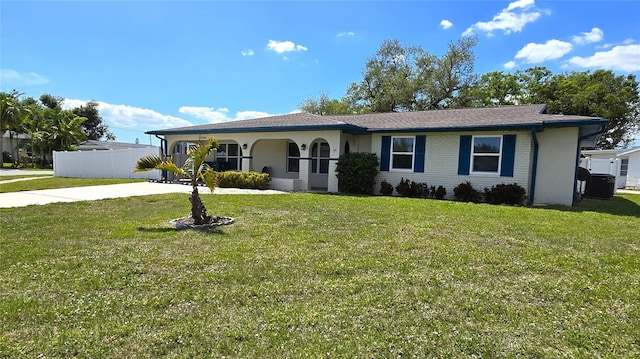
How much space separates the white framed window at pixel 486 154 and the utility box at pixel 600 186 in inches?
239

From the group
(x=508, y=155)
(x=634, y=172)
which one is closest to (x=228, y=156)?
(x=508, y=155)

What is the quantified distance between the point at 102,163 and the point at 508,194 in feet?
69.1

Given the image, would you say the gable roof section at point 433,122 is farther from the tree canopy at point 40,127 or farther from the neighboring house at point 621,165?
the tree canopy at point 40,127

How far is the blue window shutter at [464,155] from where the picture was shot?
39.5ft

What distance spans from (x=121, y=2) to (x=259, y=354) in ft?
42.8

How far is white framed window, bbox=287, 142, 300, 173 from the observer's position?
17.1m

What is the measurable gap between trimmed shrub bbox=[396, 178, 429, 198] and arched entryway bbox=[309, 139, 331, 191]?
4.14 metres

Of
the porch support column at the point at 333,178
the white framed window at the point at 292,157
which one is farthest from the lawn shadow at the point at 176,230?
the white framed window at the point at 292,157

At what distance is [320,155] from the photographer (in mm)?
16312

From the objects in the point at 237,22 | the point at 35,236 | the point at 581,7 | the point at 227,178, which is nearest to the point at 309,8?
the point at 237,22

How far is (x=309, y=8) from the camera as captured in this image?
45.6 ft

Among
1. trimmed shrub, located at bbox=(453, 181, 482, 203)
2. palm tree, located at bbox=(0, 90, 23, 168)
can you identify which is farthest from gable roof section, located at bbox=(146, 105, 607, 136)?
palm tree, located at bbox=(0, 90, 23, 168)

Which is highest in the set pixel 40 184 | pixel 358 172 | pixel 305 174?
pixel 358 172

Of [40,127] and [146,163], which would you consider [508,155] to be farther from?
[40,127]
